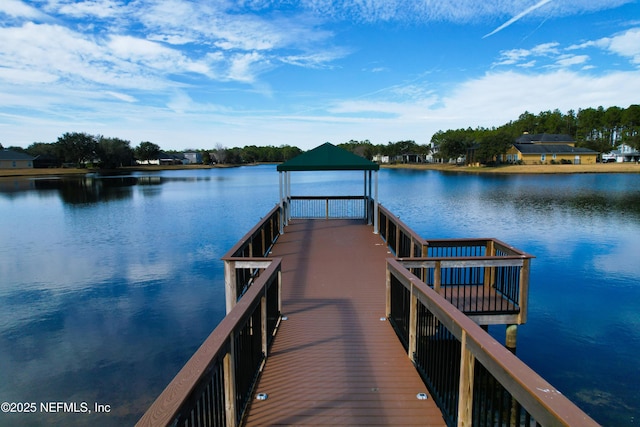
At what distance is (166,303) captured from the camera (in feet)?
34.8

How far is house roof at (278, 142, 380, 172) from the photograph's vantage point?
11695mm

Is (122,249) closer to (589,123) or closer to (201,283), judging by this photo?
(201,283)

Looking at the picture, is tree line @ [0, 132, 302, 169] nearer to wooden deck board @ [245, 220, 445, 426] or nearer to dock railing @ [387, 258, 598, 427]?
wooden deck board @ [245, 220, 445, 426]

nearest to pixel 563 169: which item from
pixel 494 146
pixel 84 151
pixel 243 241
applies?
pixel 494 146

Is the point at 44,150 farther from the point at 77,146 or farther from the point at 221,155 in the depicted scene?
the point at 221,155

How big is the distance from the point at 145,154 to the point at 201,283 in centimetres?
11072

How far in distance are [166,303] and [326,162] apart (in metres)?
5.98

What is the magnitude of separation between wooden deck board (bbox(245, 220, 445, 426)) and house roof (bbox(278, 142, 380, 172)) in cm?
447

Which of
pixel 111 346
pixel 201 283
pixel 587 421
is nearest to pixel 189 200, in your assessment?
pixel 201 283

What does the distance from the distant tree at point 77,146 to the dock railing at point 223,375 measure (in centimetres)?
9378

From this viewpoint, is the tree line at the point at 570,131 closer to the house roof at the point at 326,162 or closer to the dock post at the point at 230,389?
the house roof at the point at 326,162

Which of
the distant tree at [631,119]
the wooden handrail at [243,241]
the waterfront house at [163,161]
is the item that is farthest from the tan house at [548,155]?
the waterfront house at [163,161]

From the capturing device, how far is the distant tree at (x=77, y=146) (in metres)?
82.3

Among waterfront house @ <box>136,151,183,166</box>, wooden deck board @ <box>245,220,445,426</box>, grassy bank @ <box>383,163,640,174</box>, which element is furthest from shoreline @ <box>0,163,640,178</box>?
wooden deck board @ <box>245,220,445,426</box>
